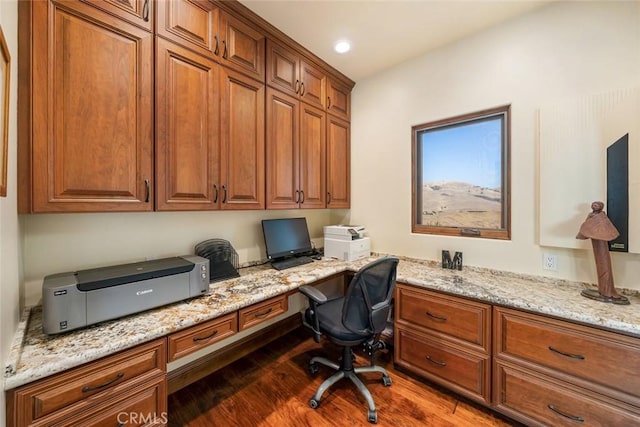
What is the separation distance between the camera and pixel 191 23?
1588 mm

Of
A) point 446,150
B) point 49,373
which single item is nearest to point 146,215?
point 49,373

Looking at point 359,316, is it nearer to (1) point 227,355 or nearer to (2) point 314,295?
(2) point 314,295

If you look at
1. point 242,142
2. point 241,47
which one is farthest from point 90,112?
point 241,47

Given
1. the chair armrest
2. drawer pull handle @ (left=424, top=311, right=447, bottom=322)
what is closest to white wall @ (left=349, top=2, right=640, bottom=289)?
drawer pull handle @ (left=424, top=311, right=447, bottom=322)

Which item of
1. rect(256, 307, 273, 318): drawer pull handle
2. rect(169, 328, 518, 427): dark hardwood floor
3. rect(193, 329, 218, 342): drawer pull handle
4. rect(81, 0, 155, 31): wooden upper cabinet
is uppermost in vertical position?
rect(81, 0, 155, 31): wooden upper cabinet

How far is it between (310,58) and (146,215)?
1981 mm

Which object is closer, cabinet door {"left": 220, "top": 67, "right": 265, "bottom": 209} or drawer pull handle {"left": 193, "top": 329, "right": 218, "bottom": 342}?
drawer pull handle {"left": 193, "top": 329, "right": 218, "bottom": 342}

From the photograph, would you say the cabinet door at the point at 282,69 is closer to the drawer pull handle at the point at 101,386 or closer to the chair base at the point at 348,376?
the drawer pull handle at the point at 101,386

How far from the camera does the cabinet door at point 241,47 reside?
5.78ft

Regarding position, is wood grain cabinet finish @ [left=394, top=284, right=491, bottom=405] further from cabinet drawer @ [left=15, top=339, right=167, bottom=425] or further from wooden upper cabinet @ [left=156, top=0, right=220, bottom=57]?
wooden upper cabinet @ [left=156, top=0, right=220, bottom=57]

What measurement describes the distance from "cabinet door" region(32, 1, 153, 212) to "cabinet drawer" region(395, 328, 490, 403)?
2.11 m

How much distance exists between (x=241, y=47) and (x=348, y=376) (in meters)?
2.58

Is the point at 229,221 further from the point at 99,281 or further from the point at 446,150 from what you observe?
the point at 446,150

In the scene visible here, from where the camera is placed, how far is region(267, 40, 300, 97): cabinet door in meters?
2.07
